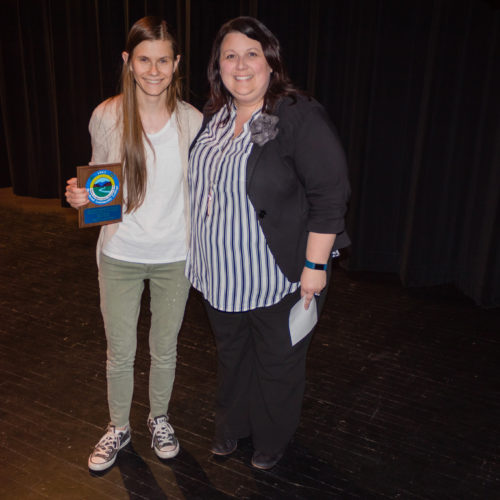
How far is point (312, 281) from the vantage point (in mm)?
1694

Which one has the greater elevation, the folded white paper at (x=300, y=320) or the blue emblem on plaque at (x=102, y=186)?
the blue emblem on plaque at (x=102, y=186)

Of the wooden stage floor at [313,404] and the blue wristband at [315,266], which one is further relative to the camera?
the wooden stage floor at [313,404]

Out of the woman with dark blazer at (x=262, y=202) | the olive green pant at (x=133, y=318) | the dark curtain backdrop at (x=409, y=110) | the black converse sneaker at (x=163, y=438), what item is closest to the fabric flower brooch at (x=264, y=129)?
Result: the woman with dark blazer at (x=262, y=202)

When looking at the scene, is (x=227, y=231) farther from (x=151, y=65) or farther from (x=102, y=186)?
(x=151, y=65)

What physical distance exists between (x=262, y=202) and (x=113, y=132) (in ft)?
1.57

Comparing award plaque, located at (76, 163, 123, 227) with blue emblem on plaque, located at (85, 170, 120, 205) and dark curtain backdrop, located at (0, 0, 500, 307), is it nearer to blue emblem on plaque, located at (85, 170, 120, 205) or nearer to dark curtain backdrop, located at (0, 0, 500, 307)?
blue emblem on plaque, located at (85, 170, 120, 205)

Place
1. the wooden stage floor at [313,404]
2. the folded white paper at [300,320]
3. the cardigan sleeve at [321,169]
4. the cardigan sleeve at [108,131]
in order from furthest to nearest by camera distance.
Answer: the wooden stage floor at [313,404]
the folded white paper at [300,320]
the cardigan sleeve at [108,131]
the cardigan sleeve at [321,169]

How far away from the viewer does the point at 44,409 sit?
231 centimetres

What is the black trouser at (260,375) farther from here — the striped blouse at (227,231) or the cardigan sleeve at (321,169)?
the cardigan sleeve at (321,169)

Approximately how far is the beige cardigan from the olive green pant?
0.41 ft

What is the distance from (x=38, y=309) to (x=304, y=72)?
87.9 inches

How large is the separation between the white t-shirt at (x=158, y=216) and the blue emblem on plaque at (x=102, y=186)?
88 mm

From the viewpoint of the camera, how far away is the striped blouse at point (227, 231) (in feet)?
5.32

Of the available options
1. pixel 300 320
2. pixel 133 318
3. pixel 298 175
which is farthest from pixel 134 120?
pixel 300 320
